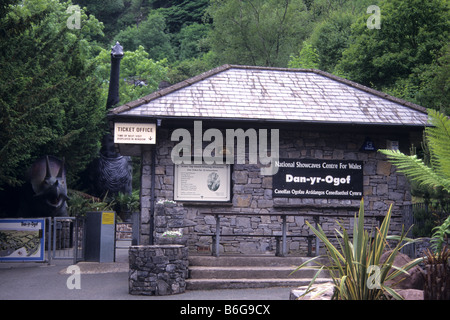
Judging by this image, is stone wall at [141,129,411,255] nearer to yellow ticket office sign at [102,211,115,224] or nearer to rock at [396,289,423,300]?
yellow ticket office sign at [102,211,115,224]

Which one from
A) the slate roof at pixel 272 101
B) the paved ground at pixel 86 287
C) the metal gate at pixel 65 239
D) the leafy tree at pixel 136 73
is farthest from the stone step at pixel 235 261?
the leafy tree at pixel 136 73

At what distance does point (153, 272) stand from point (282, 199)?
4715 mm

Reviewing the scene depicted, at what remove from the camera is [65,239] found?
65.4 feet

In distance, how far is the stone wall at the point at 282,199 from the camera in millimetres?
14438

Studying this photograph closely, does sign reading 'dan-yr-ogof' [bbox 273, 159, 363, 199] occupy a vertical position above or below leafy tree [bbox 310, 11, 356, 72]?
below

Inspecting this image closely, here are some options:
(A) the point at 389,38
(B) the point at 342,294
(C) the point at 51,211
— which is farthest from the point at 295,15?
(B) the point at 342,294

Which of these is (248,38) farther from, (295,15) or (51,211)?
(51,211)

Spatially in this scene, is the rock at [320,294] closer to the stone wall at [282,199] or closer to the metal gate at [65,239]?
the stone wall at [282,199]

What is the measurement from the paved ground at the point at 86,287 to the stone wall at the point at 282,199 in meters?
1.43

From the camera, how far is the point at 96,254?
50.0 ft

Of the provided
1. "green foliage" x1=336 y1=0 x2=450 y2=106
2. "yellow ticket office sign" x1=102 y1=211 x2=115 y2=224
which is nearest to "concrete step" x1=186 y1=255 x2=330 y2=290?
"yellow ticket office sign" x1=102 y1=211 x2=115 y2=224

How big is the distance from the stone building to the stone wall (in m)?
0.02

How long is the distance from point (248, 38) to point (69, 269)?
30598 mm

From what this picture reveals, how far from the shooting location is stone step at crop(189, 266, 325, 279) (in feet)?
38.8
